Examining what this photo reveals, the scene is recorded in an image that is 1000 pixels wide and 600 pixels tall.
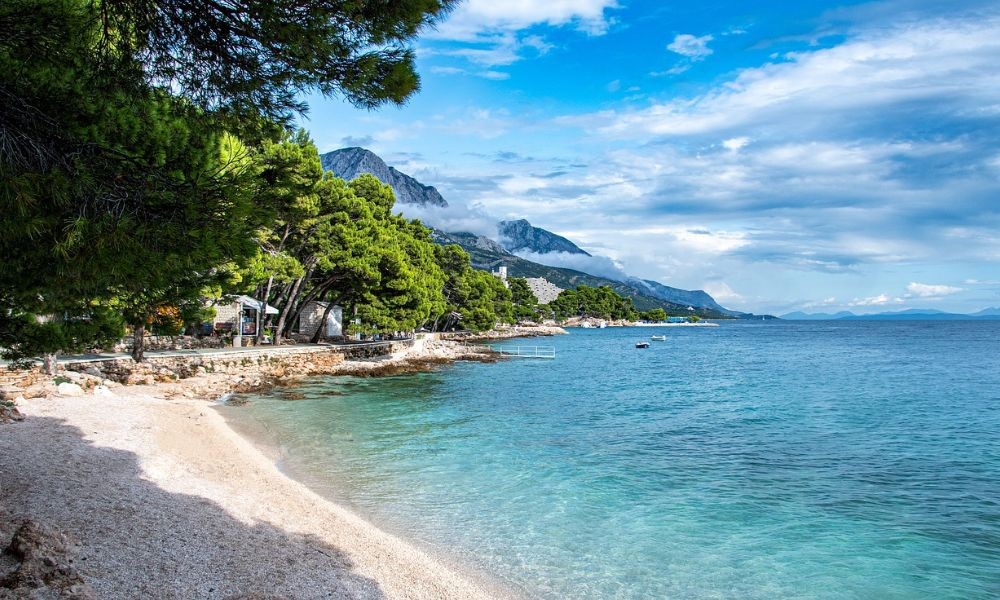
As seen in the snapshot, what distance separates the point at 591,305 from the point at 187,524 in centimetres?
16082

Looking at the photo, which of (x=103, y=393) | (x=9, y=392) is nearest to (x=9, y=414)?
(x=9, y=392)

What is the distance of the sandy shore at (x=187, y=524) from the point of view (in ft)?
18.0

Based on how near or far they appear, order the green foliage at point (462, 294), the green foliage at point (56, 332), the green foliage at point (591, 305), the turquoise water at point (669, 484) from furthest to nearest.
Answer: the green foliage at point (591, 305) < the green foliage at point (462, 294) < the turquoise water at point (669, 484) < the green foliage at point (56, 332)

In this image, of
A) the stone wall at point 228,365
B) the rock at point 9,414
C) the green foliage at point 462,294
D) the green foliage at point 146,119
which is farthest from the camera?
the green foliage at point 462,294

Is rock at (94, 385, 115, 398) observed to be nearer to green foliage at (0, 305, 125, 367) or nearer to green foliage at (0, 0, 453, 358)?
green foliage at (0, 305, 125, 367)

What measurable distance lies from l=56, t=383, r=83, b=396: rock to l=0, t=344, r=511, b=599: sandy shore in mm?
3306

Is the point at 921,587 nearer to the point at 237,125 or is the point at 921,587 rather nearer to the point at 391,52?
the point at 391,52

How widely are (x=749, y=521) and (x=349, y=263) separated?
27.6 m

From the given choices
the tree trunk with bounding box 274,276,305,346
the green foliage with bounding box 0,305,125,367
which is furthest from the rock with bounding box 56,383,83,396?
the tree trunk with bounding box 274,276,305,346

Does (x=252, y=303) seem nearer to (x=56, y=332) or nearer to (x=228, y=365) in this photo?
(x=228, y=365)

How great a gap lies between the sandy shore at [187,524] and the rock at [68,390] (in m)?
3.31

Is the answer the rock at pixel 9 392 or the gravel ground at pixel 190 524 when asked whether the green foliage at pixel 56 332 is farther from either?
the rock at pixel 9 392

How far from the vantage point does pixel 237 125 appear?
18.2 ft

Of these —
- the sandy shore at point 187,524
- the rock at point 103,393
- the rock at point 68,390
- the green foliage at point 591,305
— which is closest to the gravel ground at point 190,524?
the sandy shore at point 187,524
